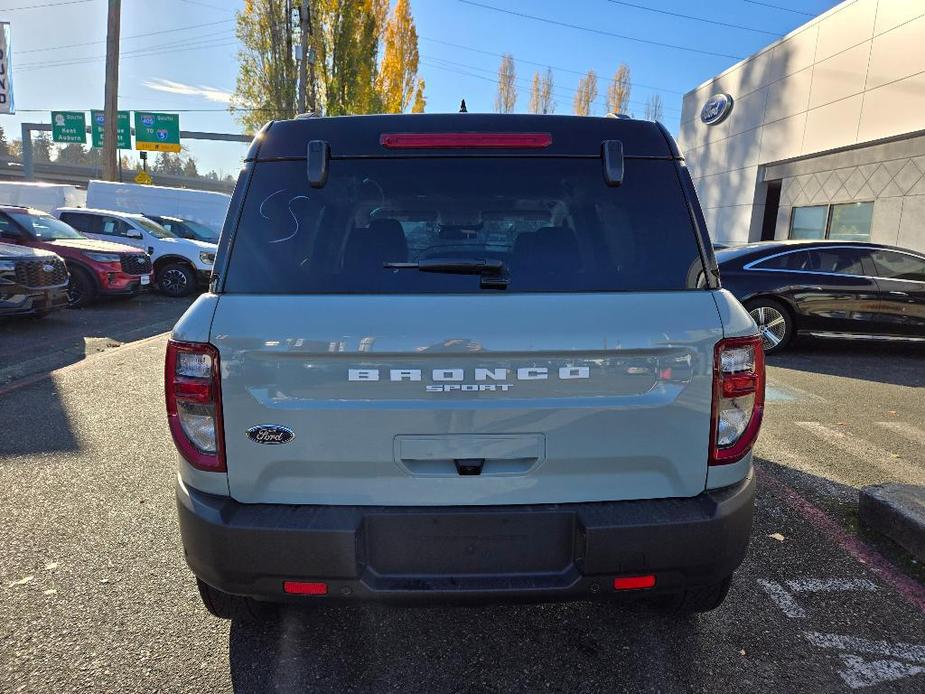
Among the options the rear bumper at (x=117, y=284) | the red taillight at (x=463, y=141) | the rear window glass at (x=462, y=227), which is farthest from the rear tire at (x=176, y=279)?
the red taillight at (x=463, y=141)

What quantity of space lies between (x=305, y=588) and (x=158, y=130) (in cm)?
3635

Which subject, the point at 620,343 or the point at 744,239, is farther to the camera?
the point at 744,239

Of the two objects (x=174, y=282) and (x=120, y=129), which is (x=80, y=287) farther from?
(x=120, y=129)

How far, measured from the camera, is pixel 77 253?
1079 cm

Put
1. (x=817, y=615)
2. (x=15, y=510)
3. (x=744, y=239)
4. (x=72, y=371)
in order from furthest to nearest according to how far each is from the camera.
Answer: (x=744, y=239)
(x=72, y=371)
(x=15, y=510)
(x=817, y=615)

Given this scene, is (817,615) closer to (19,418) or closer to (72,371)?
(19,418)

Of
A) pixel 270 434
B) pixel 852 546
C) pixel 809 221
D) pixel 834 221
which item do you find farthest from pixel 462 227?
pixel 809 221

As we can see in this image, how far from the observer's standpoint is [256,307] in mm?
1800

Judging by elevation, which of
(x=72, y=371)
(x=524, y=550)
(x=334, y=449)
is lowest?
(x=72, y=371)

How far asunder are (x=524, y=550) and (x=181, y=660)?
1.44 m

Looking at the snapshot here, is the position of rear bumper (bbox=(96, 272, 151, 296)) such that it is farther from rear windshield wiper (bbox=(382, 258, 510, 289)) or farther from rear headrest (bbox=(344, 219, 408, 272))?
rear windshield wiper (bbox=(382, 258, 510, 289))

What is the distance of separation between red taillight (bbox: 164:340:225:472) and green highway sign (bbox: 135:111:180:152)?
35000mm

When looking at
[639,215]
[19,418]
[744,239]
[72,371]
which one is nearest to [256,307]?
[639,215]

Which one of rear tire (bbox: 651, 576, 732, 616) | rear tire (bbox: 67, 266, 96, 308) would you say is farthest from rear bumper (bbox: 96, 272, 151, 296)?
rear tire (bbox: 651, 576, 732, 616)
